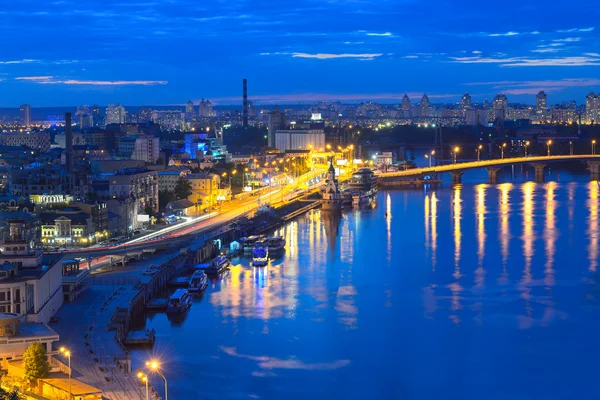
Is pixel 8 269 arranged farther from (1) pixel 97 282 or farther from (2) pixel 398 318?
(2) pixel 398 318

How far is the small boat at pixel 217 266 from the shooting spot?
1060 centimetres

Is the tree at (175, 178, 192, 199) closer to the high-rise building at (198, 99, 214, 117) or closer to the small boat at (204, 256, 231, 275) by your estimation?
the small boat at (204, 256, 231, 275)

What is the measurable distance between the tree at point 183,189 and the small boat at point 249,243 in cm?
381

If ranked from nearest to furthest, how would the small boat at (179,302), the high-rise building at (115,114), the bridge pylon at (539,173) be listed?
the small boat at (179,302) → the bridge pylon at (539,173) → the high-rise building at (115,114)

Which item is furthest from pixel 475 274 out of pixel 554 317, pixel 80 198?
pixel 80 198

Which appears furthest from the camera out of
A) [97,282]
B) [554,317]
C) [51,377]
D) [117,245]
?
[117,245]

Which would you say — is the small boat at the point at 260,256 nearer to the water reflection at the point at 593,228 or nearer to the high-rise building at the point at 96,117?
the water reflection at the point at 593,228

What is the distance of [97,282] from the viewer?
9.18 metres

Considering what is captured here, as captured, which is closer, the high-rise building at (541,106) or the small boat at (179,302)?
the small boat at (179,302)

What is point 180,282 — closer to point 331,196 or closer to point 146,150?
point 331,196

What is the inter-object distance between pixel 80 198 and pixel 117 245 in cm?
218

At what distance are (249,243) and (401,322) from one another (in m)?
4.48

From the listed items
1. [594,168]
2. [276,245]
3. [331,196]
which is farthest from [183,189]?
[594,168]

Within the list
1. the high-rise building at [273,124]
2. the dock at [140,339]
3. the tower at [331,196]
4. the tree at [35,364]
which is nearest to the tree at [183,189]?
the tower at [331,196]
